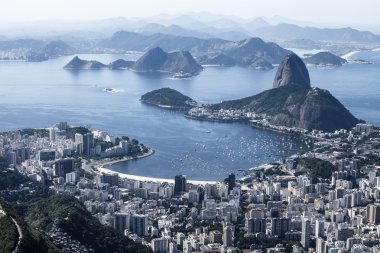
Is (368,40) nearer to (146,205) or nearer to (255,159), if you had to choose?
(255,159)

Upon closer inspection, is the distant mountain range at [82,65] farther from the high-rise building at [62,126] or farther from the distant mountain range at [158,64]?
the high-rise building at [62,126]

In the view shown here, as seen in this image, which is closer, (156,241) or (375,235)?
(156,241)

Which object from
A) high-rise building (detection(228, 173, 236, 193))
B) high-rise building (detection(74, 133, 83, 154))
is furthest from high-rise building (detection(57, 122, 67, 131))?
high-rise building (detection(228, 173, 236, 193))

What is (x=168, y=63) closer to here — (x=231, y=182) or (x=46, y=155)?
(x=46, y=155)

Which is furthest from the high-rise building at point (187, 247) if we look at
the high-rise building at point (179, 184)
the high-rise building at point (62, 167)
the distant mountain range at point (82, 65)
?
the distant mountain range at point (82, 65)

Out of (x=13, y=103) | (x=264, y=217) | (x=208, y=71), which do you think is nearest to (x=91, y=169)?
(x=264, y=217)

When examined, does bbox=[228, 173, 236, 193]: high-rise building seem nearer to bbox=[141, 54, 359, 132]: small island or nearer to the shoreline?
the shoreline
